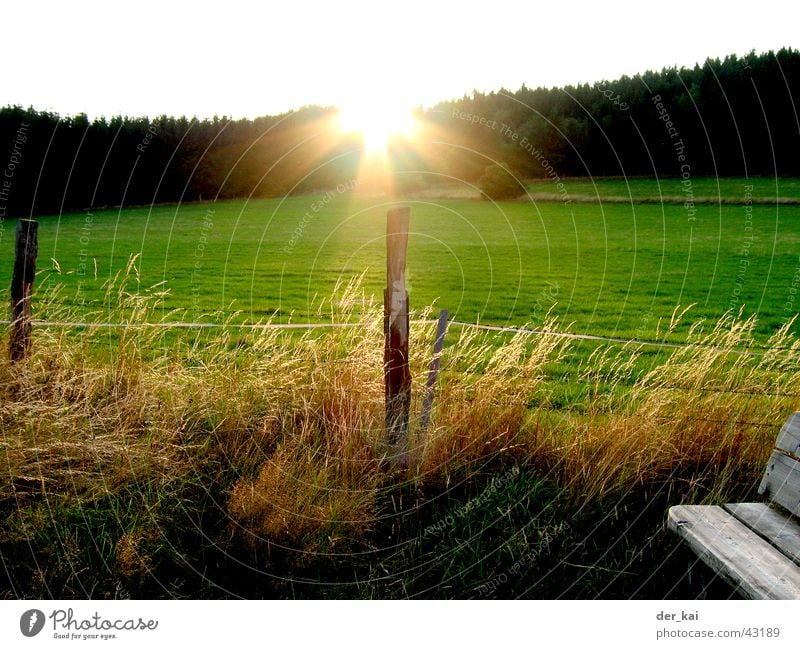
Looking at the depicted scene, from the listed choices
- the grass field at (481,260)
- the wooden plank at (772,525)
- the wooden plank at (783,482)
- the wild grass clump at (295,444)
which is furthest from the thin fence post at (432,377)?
the grass field at (481,260)

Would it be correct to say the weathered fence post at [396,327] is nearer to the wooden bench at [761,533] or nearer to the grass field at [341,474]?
the grass field at [341,474]

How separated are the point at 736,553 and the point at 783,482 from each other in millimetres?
457

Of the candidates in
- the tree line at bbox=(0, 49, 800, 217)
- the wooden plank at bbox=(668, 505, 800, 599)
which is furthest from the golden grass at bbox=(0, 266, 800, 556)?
the tree line at bbox=(0, 49, 800, 217)

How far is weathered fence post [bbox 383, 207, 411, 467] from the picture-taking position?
14.7 ft

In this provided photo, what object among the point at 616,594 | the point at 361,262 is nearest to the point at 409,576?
the point at 616,594

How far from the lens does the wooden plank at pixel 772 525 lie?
3064mm

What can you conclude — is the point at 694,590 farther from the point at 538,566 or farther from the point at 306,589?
the point at 306,589

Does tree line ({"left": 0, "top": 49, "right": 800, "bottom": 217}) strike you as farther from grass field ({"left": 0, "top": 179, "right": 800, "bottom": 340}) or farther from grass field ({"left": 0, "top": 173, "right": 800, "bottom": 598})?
grass field ({"left": 0, "top": 173, "right": 800, "bottom": 598})

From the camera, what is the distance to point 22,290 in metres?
5.30

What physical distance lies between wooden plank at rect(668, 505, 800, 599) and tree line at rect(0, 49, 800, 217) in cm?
636

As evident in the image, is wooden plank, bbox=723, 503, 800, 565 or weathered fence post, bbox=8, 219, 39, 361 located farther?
weathered fence post, bbox=8, 219, 39, 361

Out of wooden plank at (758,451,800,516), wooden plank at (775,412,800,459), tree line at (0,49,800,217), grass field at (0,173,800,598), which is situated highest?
tree line at (0,49,800,217)

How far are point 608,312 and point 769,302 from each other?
3763 mm

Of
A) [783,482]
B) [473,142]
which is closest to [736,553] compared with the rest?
[783,482]
